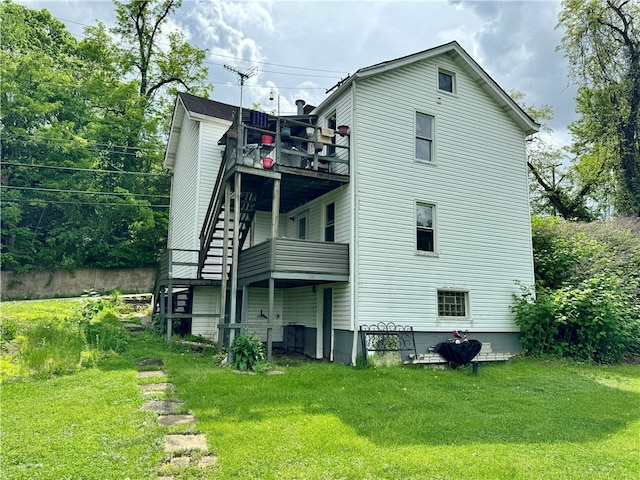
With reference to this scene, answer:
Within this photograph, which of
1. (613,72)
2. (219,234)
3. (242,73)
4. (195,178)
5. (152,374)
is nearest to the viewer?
(152,374)

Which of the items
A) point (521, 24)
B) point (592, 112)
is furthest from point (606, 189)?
point (521, 24)

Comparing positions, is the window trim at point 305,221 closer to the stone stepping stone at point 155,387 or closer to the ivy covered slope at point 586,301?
the ivy covered slope at point 586,301

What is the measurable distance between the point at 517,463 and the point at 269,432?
301 centimetres

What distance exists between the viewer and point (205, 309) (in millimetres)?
15016

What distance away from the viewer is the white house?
11680 mm

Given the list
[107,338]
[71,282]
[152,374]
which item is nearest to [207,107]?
[107,338]

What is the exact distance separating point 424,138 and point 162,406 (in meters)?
10.5

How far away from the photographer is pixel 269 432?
576 cm

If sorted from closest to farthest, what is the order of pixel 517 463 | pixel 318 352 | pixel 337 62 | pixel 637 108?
1. pixel 517 463
2. pixel 318 352
3. pixel 337 62
4. pixel 637 108

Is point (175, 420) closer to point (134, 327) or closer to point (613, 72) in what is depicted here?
point (134, 327)

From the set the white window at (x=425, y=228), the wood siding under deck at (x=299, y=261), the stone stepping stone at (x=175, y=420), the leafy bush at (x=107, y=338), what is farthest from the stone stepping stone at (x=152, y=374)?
the white window at (x=425, y=228)

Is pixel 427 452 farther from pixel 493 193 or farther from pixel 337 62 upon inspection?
pixel 337 62

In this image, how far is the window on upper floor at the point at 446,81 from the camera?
1431cm

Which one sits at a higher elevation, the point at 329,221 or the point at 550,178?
the point at 550,178
